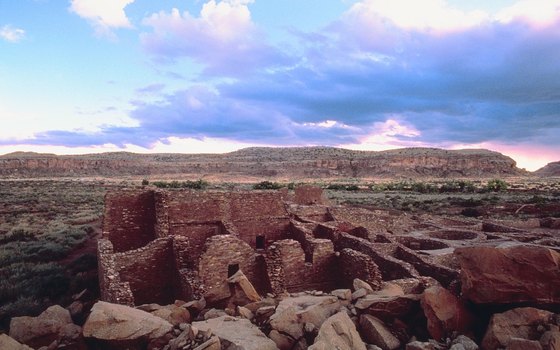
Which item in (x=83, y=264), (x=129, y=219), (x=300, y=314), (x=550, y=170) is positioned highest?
(x=550, y=170)

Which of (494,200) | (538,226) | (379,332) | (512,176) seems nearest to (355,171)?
(512,176)

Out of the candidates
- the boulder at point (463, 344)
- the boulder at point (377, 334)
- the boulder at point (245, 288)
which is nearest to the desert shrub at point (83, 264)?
the boulder at point (245, 288)

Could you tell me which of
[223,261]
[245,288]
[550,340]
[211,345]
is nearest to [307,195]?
[223,261]

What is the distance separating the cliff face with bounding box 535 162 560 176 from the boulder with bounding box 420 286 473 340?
183 meters

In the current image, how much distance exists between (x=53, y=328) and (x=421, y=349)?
255 inches

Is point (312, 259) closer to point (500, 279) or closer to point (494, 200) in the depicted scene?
point (500, 279)

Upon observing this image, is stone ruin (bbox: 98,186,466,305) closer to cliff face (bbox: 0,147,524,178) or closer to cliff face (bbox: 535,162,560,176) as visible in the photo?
cliff face (bbox: 0,147,524,178)

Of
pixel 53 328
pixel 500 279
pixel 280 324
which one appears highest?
pixel 500 279

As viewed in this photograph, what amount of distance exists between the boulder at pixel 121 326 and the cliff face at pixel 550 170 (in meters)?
186

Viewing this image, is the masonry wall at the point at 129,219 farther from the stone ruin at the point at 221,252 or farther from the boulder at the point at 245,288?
the boulder at the point at 245,288

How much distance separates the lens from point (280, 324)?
6168mm

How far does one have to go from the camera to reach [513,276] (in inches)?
233

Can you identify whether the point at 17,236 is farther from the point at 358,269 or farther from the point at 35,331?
the point at 358,269

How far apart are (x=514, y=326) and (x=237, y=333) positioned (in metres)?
4.24
